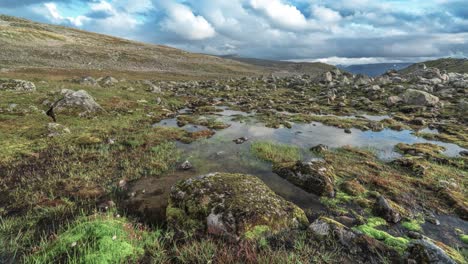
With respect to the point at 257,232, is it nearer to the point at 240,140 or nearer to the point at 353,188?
the point at 353,188

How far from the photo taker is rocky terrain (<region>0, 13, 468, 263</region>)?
262 inches

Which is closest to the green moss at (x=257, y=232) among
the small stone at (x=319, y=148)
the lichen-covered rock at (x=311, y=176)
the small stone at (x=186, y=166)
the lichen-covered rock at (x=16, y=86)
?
the lichen-covered rock at (x=311, y=176)

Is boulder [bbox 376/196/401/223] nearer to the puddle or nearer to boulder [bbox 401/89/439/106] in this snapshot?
the puddle

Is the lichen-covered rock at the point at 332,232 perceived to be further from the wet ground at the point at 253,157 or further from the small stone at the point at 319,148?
the small stone at the point at 319,148

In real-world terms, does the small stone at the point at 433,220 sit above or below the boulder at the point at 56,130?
below

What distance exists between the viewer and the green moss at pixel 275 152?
52.0 feet

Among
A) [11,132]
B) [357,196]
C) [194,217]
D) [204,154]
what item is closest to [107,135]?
[11,132]

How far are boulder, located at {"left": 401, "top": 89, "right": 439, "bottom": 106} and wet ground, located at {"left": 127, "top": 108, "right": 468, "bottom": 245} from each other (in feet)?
57.1

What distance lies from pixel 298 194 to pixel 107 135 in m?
14.5

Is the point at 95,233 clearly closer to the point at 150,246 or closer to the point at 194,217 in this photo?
the point at 150,246

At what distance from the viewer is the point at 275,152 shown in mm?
16609

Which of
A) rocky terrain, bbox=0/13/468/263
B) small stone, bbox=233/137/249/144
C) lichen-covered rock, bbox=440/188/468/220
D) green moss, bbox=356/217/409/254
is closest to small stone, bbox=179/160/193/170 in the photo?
rocky terrain, bbox=0/13/468/263

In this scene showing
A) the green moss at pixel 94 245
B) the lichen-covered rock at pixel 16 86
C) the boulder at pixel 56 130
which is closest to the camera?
the green moss at pixel 94 245

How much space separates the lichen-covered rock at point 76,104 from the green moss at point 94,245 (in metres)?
19.5
